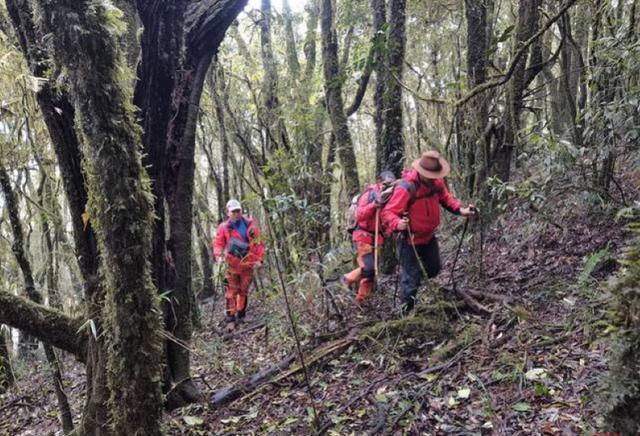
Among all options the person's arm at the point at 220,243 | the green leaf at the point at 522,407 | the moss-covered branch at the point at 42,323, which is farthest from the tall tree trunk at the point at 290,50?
the green leaf at the point at 522,407

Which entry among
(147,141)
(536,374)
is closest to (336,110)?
(147,141)

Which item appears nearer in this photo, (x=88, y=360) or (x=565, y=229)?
(x=88, y=360)

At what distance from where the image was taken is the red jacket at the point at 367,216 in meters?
6.48

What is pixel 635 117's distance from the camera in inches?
197

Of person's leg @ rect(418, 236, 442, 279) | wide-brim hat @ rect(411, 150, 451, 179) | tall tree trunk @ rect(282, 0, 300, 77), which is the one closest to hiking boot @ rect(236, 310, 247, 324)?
person's leg @ rect(418, 236, 442, 279)

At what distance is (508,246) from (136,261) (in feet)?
18.8

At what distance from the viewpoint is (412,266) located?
574 centimetres

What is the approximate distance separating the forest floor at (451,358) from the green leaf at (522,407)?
12mm

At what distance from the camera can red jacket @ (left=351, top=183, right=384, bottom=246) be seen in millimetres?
6477

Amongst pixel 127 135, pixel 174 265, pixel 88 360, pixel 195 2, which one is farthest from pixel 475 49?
pixel 88 360

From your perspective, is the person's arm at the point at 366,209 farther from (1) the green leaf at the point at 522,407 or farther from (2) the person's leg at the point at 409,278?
(1) the green leaf at the point at 522,407

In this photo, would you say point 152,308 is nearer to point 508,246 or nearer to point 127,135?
point 127,135

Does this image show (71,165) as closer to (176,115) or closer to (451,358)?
(176,115)

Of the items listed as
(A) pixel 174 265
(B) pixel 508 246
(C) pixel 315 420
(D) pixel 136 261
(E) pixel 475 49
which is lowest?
(C) pixel 315 420
